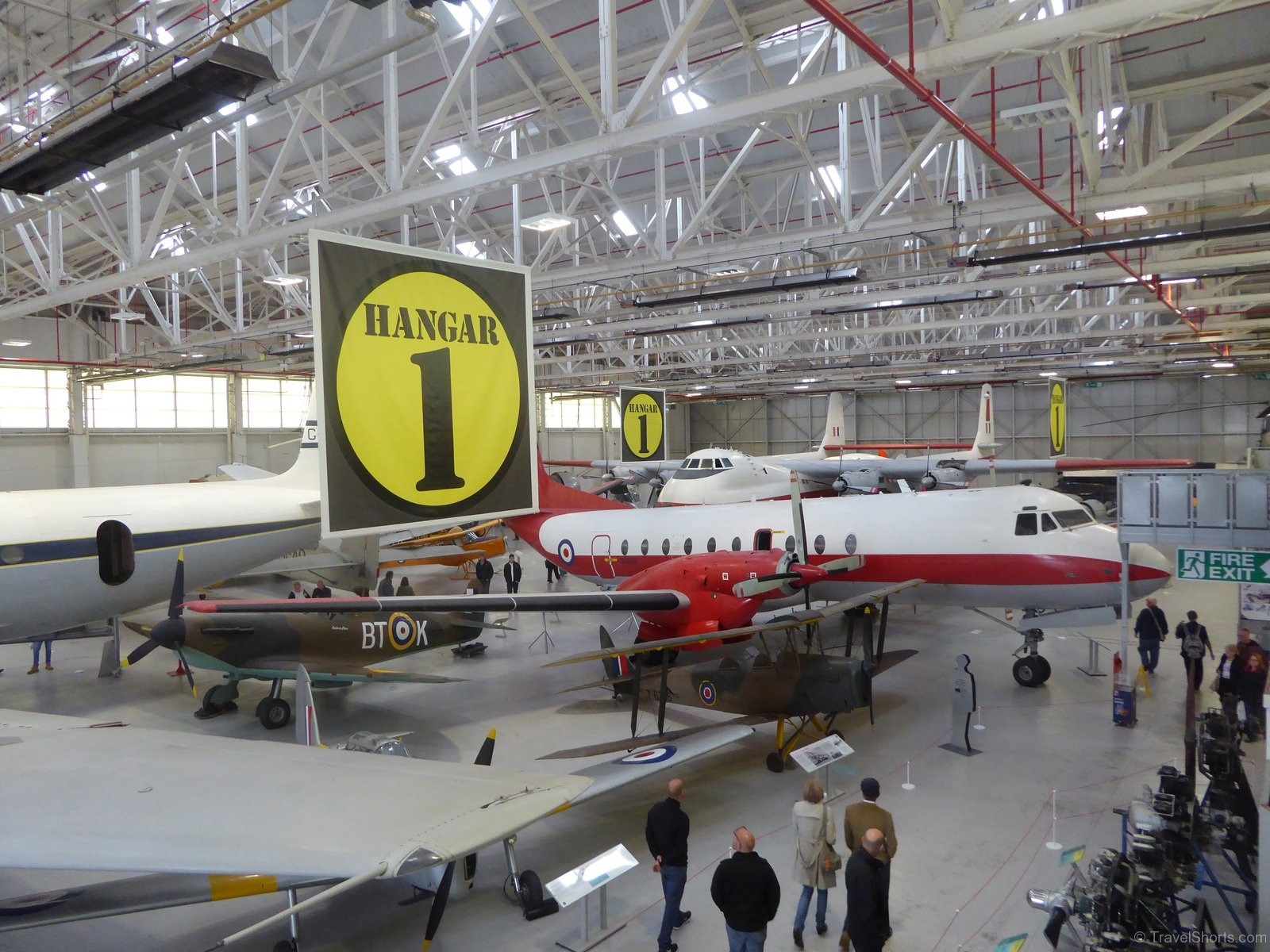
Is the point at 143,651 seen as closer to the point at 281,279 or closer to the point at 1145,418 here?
the point at 281,279

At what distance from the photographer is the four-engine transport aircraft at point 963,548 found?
475 inches

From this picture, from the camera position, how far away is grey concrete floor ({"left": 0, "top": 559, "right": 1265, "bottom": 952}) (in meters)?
6.31

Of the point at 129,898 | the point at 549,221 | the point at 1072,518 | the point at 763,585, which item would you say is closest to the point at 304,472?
the point at 549,221

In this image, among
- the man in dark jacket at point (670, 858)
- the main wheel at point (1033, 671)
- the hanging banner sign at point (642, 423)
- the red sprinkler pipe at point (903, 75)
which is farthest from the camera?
the hanging banner sign at point (642, 423)

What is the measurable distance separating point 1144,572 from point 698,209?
9.45 m

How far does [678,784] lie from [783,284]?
32.0 feet

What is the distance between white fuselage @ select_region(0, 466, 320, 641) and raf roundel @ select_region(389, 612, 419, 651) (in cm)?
392

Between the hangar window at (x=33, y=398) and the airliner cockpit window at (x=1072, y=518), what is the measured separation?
3483 centimetres

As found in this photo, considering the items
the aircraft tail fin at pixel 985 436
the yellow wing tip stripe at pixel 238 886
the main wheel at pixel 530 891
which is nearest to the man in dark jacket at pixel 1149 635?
the main wheel at pixel 530 891

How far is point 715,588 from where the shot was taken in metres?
11.4

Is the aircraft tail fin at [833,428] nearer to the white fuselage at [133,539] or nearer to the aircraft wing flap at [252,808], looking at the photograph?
the white fuselage at [133,539]

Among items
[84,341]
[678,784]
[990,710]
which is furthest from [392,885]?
[84,341]

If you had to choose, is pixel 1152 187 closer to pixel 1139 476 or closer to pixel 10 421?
pixel 1139 476

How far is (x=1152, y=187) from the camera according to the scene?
1085 cm
